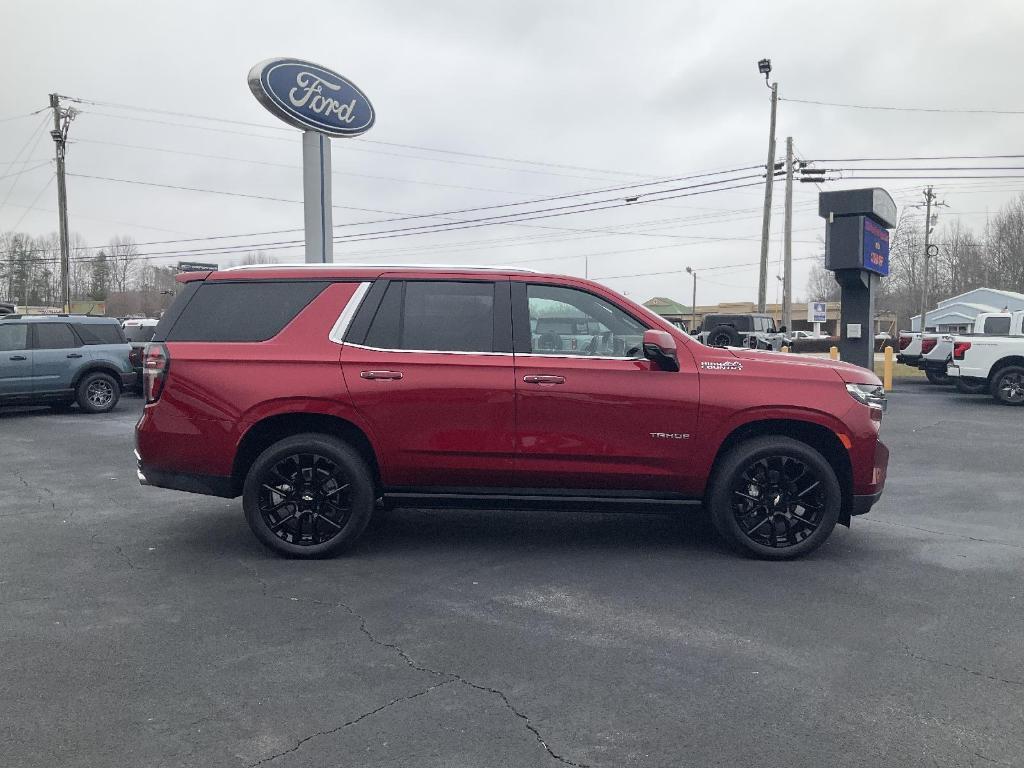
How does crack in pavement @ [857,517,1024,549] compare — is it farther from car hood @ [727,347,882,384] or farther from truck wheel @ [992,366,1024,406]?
truck wheel @ [992,366,1024,406]

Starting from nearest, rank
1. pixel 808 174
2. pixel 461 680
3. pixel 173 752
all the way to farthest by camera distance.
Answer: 1. pixel 173 752
2. pixel 461 680
3. pixel 808 174

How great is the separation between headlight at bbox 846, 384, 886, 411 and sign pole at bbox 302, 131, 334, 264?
11495 mm

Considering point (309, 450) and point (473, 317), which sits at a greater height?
point (473, 317)

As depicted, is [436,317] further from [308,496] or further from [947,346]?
[947,346]

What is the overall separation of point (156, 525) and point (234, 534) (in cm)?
79

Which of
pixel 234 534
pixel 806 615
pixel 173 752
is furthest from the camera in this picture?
pixel 234 534

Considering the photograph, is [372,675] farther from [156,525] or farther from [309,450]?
[156,525]

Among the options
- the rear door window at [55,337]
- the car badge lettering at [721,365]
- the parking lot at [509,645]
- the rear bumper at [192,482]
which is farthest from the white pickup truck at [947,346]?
the rear door window at [55,337]

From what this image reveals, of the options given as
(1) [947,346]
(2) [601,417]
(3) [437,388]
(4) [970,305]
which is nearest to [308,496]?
(3) [437,388]

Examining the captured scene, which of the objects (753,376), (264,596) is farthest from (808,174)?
(264,596)

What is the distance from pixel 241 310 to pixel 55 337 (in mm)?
11012

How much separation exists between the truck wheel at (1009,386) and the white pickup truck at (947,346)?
2.76 ft

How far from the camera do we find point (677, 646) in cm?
398

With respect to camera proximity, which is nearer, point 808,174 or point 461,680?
point 461,680
